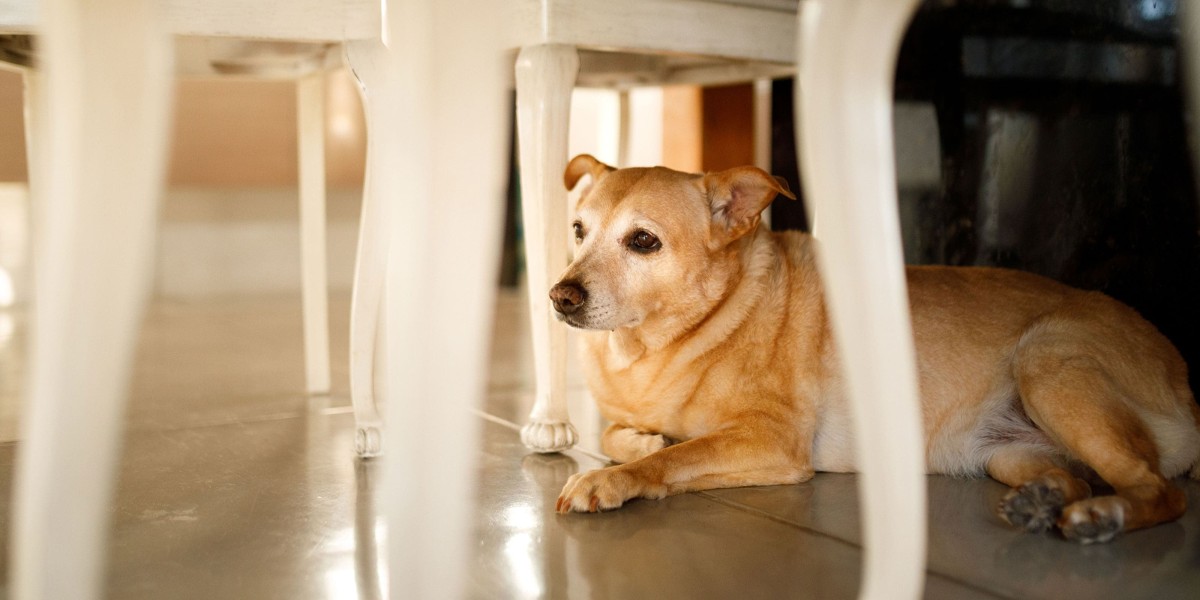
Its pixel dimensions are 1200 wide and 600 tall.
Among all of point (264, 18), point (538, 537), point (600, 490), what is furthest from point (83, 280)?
point (264, 18)

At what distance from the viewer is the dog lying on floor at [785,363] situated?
1574mm

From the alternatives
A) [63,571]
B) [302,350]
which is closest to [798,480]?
[63,571]

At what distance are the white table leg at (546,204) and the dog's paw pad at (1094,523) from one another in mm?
886

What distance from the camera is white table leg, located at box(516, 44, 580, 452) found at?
1.74 metres

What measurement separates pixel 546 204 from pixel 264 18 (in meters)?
0.57

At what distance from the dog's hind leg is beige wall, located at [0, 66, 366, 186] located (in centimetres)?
424

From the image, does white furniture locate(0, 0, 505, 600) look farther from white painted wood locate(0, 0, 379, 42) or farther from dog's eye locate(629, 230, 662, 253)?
dog's eye locate(629, 230, 662, 253)

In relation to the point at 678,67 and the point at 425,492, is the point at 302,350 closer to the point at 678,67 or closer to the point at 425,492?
the point at 678,67

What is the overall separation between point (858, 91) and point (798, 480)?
963 millimetres

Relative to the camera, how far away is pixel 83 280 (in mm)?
761

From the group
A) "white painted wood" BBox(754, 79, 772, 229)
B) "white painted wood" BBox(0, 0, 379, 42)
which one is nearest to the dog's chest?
"white painted wood" BBox(0, 0, 379, 42)

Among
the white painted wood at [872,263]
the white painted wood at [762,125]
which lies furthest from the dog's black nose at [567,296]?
the white painted wood at [762,125]

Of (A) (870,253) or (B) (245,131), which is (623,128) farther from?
(B) (245,131)

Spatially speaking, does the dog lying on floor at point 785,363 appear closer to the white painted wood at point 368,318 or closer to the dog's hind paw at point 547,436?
the dog's hind paw at point 547,436
